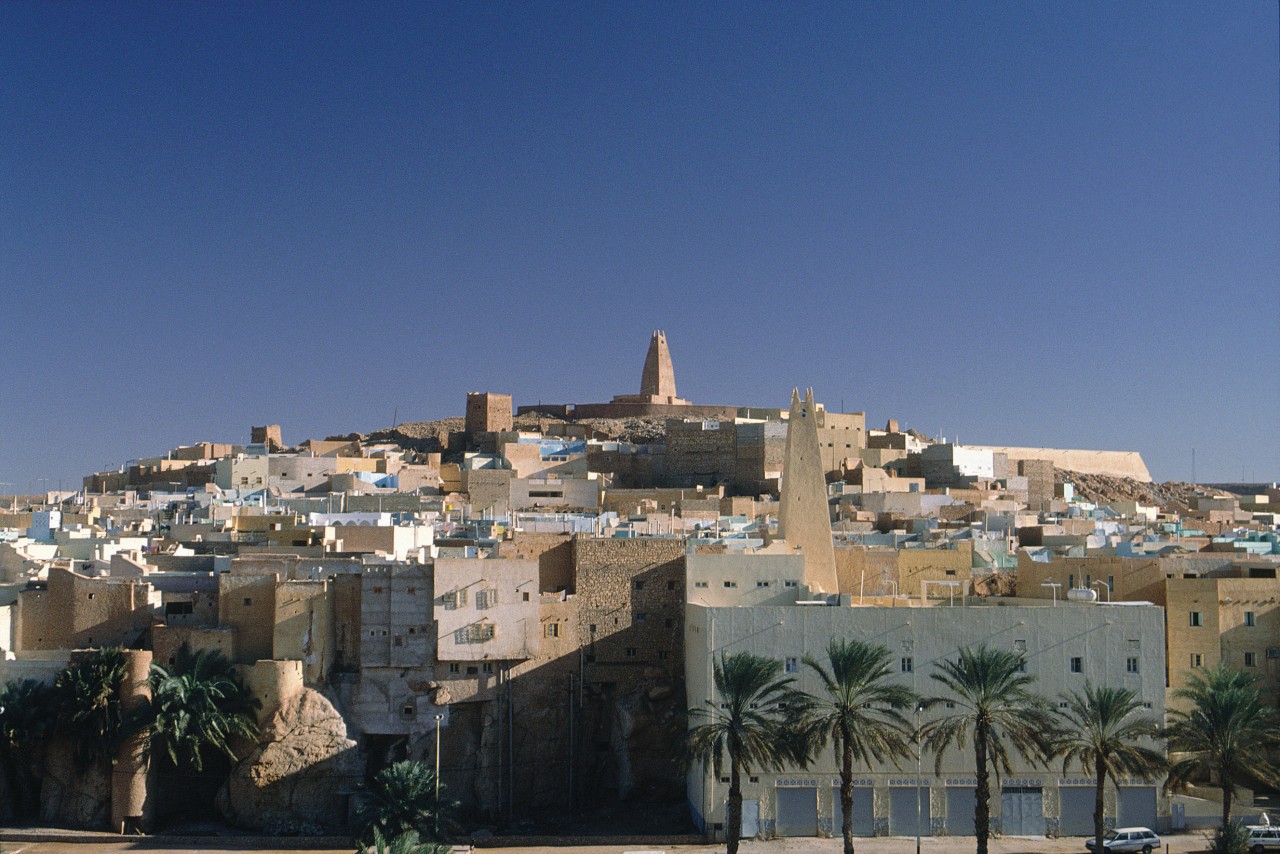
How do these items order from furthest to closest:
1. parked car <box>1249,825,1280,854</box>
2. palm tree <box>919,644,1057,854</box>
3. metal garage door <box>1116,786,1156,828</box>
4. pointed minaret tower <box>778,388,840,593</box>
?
pointed minaret tower <box>778,388,840,593</box>, metal garage door <box>1116,786,1156,828</box>, parked car <box>1249,825,1280,854</box>, palm tree <box>919,644,1057,854</box>

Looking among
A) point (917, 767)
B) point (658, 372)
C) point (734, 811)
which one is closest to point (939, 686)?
point (917, 767)

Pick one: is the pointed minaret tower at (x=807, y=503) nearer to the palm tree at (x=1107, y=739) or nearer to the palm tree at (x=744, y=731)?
the palm tree at (x=744, y=731)

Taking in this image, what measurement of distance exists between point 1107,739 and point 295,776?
662 inches

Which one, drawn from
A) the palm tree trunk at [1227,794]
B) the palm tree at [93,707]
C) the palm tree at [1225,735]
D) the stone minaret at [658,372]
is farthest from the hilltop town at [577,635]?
the stone minaret at [658,372]

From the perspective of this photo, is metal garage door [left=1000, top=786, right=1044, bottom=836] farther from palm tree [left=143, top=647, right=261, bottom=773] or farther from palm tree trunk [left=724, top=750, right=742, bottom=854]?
palm tree [left=143, top=647, right=261, bottom=773]

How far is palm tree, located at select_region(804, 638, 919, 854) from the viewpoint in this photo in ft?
82.0

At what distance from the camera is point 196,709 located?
101 feet

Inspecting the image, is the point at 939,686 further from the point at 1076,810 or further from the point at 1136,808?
the point at 1136,808


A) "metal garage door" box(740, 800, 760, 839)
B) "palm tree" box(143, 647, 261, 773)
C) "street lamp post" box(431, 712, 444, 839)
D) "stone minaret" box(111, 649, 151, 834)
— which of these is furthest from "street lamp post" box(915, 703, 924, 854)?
"stone minaret" box(111, 649, 151, 834)

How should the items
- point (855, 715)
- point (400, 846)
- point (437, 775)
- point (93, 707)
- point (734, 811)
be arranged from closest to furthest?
point (400, 846)
point (855, 715)
point (734, 811)
point (437, 775)
point (93, 707)

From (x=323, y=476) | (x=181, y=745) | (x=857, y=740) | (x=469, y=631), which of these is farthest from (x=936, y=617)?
Result: (x=323, y=476)

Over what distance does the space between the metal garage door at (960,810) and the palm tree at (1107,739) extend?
74.0 inches

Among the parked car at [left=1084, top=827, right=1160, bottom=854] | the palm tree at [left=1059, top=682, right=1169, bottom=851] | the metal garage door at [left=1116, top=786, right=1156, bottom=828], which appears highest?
the palm tree at [left=1059, top=682, right=1169, bottom=851]

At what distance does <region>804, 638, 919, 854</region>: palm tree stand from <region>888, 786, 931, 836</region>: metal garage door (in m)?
0.83
